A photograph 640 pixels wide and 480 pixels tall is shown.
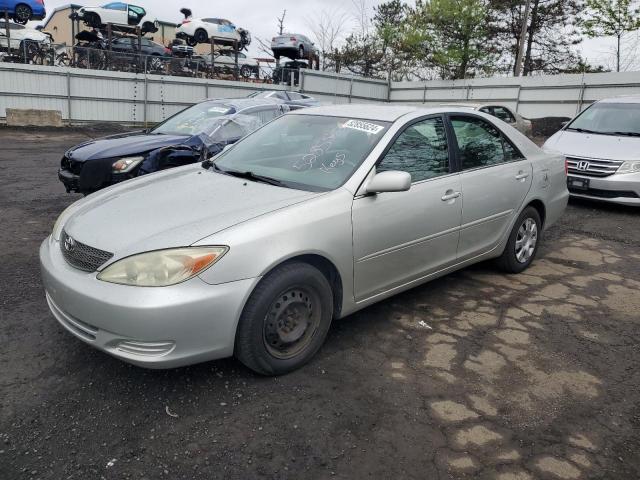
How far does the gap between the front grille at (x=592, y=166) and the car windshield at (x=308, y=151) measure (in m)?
5.07

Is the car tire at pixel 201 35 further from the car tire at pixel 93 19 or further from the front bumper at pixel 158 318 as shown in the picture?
the front bumper at pixel 158 318

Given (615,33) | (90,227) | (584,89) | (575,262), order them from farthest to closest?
(615,33) → (584,89) → (575,262) → (90,227)

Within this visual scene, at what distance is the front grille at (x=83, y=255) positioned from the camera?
2.71m

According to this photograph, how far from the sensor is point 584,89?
717 inches

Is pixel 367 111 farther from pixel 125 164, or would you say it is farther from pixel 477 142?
pixel 125 164

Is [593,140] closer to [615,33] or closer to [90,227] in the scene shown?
[90,227]

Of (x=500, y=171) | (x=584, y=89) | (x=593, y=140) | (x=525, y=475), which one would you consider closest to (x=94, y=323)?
(x=525, y=475)

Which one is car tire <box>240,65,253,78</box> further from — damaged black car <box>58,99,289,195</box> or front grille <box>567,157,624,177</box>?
front grille <box>567,157,624,177</box>

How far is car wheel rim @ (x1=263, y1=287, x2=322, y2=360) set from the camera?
2881 mm

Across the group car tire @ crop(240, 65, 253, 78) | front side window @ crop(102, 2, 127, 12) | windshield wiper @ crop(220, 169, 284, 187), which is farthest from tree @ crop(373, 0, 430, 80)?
windshield wiper @ crop(220, 169, 284, 187)

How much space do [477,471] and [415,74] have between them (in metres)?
33.4

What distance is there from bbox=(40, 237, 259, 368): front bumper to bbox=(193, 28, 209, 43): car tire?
81.9 ft

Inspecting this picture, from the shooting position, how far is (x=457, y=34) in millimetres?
29000

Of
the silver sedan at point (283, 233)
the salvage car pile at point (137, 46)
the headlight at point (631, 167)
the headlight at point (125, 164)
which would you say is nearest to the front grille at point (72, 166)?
the headlight at point (125, 164)
